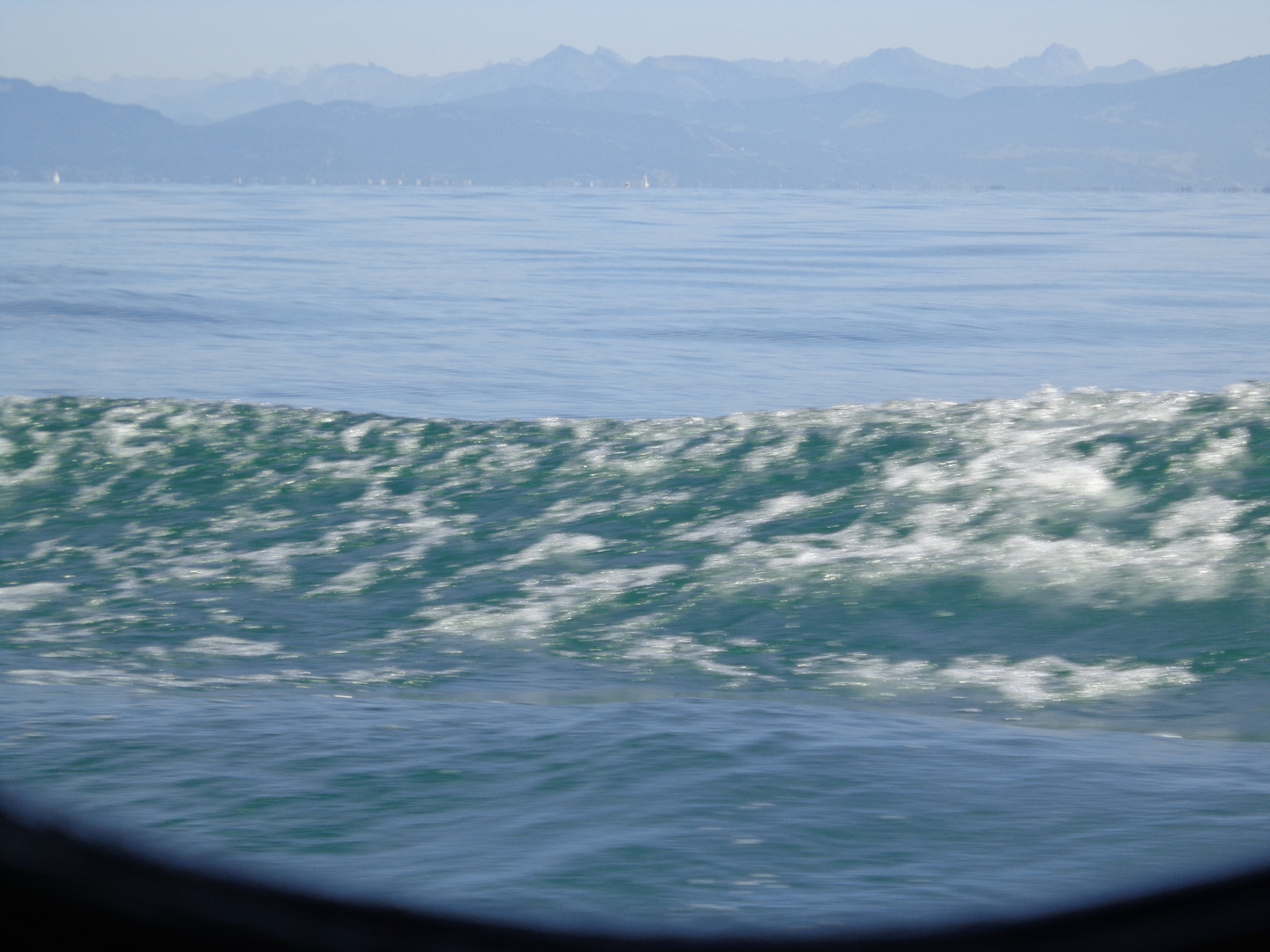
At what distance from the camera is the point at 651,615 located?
29.0ft

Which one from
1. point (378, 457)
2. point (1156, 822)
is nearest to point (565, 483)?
point (378, 457)

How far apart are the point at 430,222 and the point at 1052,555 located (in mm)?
70176

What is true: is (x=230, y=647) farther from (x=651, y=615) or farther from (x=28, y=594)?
(x=651, y=615)

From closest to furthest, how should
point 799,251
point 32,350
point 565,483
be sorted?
point 565,483 → point 32,350 → point 799,251

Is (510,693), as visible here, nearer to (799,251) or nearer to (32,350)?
(32,350)

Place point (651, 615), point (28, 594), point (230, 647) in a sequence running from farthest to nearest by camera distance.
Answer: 1. point (28, 594)
2. point (651, 615)
3. point (230, 647)

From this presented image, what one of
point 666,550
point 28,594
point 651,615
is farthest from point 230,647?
point 666,550

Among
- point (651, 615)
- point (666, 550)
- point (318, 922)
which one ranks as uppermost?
point (666, 550)

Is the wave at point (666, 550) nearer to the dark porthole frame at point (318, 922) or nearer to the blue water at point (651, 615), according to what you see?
the blue water at point (651, 615)

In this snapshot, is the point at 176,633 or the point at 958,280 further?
the point at 958,280

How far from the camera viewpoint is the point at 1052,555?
10.1 meters

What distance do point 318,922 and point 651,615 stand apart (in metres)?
8.12

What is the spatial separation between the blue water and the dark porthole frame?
0.13ft

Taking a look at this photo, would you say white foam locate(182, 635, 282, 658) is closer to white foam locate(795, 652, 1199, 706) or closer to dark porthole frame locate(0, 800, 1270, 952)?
white foam locate(795, 652, 1199, 706)
